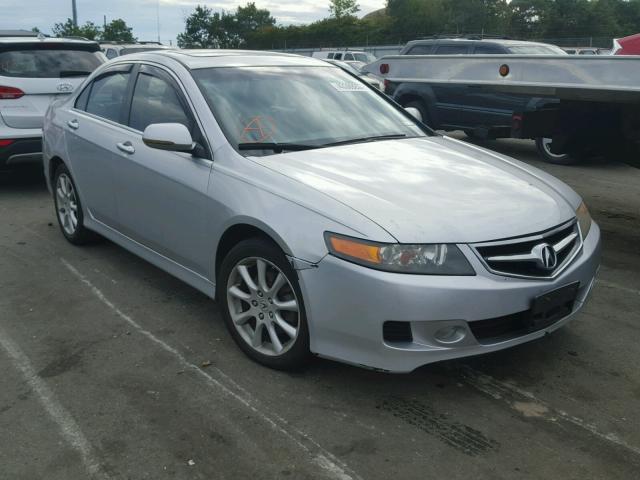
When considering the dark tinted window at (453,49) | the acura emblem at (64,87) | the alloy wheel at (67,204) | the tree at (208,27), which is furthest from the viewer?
the tree at (208,27)

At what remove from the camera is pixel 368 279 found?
9.96 feet

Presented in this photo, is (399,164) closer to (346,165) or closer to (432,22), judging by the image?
(346,165)

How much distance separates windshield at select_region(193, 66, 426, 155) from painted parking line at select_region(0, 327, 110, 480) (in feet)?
5.45

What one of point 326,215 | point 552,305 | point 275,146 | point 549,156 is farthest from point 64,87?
point 549,156

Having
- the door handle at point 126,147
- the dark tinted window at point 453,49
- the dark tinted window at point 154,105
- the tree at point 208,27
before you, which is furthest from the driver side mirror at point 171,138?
the tree at point 208,27

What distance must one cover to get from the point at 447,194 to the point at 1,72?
6.22 metres

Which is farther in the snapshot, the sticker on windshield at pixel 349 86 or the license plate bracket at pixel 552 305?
the sticker on windshield at pixel 349 86

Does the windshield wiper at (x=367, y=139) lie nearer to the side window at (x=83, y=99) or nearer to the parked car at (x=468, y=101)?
the side window at (x=83, y=99)

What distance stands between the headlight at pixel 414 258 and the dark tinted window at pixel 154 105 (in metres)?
1.63

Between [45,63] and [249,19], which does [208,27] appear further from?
[45,63]

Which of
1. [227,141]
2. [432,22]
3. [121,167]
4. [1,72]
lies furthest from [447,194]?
[432,22]

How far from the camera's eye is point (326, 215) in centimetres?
323

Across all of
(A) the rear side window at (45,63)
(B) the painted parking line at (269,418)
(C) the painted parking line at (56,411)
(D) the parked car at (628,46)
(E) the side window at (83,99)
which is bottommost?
(C) the painted parking line at (56,411)

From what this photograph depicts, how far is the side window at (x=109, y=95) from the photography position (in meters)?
5.06
